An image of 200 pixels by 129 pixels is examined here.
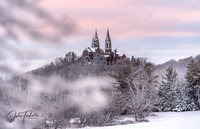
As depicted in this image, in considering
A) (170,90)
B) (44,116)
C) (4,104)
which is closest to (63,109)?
(44,116)

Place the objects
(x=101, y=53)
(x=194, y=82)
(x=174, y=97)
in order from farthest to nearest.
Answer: (x=101, y=53) < (x=174, y=97) < (x=194, y=82)

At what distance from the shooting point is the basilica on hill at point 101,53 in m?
68.8

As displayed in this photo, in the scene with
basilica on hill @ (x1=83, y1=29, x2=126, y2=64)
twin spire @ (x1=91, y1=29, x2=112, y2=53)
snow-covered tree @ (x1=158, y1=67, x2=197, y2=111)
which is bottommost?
snow-covered tree @ (x1=158, y1=67, x2=197, y2=111)

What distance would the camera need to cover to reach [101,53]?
7569cm

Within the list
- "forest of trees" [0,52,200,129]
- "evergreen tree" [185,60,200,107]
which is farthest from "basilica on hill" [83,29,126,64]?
"forest of trees" [0,52,200,129]

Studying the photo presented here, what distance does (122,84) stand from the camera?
2530 centimetres

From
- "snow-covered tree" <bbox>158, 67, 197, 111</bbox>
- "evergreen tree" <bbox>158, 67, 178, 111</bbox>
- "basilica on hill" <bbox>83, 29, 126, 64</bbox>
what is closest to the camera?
"snow-covered tree" <bbox>158, 67, 197, 111</bbox>

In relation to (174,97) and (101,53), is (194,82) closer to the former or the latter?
(174,97)

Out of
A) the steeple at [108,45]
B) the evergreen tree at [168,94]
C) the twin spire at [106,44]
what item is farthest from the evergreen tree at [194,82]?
the steeple at [108,45]

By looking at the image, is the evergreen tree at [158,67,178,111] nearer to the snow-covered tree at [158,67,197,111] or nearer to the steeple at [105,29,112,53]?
the snow-covered tree at [158,67,197,111]

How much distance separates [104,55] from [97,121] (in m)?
58.4

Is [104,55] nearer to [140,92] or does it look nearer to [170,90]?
[170,90]

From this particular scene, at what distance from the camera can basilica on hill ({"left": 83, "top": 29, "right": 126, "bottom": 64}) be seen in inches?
2710

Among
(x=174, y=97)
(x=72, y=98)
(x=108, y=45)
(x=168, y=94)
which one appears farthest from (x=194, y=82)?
(x=108, y=45)
